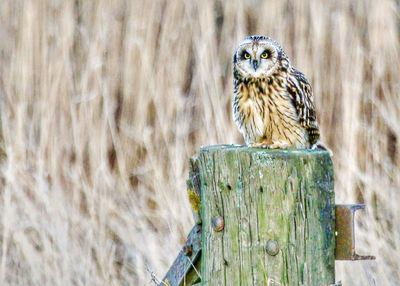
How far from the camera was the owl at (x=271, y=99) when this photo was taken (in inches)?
134

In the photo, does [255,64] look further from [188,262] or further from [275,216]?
[275,216]

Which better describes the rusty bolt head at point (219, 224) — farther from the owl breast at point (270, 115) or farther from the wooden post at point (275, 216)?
the owl breast at point (270, 115)

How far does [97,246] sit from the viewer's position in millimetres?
4828

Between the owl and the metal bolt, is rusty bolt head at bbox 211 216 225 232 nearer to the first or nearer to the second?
the metal bolt

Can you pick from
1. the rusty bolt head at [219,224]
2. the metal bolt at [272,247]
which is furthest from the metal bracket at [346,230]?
the rusty bolt head at [219,224]

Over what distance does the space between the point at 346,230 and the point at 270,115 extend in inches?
53.8

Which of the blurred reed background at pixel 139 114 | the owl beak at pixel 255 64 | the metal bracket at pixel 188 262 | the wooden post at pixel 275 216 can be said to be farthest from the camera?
the blurred reed background at pixel 139 114

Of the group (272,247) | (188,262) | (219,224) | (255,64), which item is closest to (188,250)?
(188,262)

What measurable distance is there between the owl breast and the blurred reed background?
115cm

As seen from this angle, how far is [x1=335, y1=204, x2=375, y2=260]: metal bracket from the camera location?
2.11m

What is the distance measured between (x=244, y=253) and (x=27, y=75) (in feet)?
10.9

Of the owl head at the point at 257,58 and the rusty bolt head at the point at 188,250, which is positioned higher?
the owl head at the point at 257,58

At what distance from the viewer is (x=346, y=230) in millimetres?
2117

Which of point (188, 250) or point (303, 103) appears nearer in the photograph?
point (188, 250)
